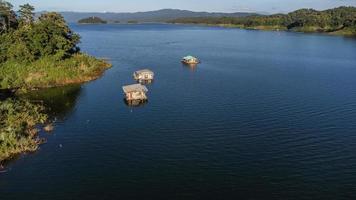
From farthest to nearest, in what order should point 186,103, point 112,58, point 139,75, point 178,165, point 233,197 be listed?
point 112,58
point 139,75
point 186,103
point 178,165
point 233,197

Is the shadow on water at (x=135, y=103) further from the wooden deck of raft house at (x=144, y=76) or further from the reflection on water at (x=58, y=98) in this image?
the wooden deck of raft house at (x=144, y=76)

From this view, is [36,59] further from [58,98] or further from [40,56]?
[58,98]

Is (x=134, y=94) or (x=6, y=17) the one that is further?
(x=6, y=17)

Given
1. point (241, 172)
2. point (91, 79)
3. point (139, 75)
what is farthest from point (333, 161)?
point (91, 79)

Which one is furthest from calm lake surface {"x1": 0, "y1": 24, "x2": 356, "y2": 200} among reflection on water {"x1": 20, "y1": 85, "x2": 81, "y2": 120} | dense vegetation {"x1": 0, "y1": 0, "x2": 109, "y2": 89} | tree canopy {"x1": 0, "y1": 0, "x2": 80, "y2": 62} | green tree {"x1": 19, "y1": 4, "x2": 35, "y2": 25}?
green tree {"x1": 19, "y1": 4, "x2": 35, "y2": 25}

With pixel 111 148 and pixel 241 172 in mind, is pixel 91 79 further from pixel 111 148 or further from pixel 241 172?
pixel 241 172

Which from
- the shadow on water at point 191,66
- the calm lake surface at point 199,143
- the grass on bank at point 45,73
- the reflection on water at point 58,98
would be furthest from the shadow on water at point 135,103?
the shadow on water at point 191,66

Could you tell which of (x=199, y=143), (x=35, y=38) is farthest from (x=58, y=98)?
(x=199, y=143)

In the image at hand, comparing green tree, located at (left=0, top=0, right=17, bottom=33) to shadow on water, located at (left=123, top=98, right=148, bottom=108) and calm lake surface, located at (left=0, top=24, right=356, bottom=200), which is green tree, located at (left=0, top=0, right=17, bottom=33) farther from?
shadow on water, located at (left=123, top=98, right=148, bottom=108)
